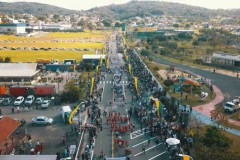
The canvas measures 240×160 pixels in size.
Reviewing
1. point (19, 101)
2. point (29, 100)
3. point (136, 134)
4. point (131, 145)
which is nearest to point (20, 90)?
point (19, 101)

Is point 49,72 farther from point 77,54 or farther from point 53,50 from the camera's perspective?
point 53,50

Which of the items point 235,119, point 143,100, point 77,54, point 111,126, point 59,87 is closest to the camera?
point 111,126

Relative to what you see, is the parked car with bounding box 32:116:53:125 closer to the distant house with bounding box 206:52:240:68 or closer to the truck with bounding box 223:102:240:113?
the truck with bounding box 223:102:240:113

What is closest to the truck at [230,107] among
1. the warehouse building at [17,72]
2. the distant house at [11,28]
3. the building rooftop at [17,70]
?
the warehouse building at [17,72]

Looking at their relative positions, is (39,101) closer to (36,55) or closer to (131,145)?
(131,145)

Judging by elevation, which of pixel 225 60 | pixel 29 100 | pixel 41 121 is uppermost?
pixel 225 60

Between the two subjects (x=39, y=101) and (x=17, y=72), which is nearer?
(x=39, y=101)

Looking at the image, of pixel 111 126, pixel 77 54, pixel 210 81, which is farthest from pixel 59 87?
pixel 77 54
